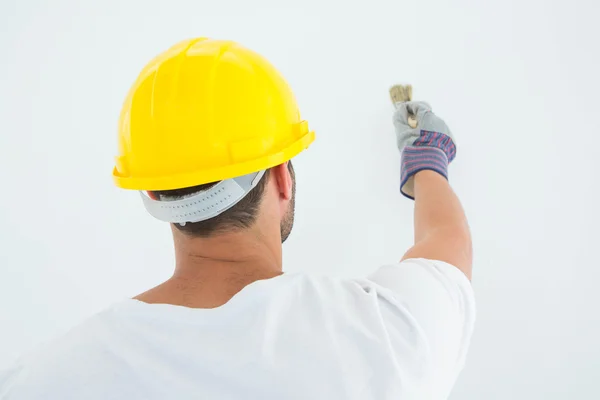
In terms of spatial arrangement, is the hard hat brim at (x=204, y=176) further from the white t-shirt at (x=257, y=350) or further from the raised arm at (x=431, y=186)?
the raised arm at (x=431, y=186)

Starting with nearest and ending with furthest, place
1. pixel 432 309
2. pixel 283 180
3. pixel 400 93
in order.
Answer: pixel 432 309, pixel 283 180, pixel 400 93

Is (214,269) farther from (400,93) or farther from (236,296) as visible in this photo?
(400,93)

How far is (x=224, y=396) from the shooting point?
2.44ft

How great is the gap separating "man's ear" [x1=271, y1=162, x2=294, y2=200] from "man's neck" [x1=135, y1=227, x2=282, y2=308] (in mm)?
113

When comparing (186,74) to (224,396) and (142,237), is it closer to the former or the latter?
(224,396)

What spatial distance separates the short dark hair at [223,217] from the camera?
3.09 ft

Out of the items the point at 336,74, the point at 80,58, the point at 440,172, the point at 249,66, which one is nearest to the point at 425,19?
the point at 336,74

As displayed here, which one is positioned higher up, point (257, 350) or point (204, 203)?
point (204, 203)

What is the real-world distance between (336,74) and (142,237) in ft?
2.87

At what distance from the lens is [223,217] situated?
939 mm

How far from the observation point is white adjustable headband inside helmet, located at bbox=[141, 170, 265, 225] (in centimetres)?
91

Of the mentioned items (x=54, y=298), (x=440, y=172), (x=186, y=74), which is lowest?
(x=54, y=298)

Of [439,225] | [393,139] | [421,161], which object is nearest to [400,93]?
[393,139]

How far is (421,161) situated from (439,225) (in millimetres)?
224
